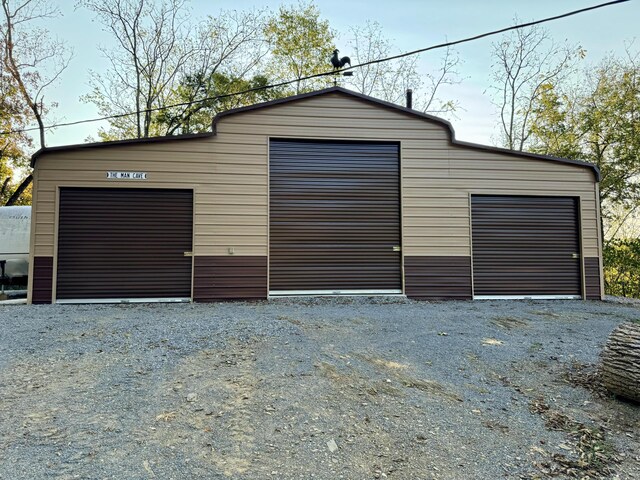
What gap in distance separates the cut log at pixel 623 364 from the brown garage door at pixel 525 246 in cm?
459

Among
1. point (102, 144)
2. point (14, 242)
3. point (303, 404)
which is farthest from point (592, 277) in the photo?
point (14, 242)

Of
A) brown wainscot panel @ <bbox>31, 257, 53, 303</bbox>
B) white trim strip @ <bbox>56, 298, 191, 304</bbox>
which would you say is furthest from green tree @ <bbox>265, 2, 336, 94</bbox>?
brown wainscot panel @ <bbox>31, 257, 53, 303</bbox>

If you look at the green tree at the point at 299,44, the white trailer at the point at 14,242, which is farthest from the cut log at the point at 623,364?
the green tree at the point at 299,44

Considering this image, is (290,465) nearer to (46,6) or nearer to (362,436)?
(362,436)

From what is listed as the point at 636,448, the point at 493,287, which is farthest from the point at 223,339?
the point at 493,287

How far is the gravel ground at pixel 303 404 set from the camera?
2074 mm

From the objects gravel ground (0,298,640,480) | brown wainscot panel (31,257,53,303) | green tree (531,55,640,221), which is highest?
green tree (531,55,640,221)

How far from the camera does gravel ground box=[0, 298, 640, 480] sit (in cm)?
207

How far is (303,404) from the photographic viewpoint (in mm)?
2654

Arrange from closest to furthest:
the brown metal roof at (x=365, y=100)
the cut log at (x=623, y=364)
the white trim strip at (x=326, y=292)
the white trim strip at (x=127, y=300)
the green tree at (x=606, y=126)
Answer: the cut log at (x=623, y=364), the white trim strip at (x=127, y=300), the brown metal roof at (x=365, y=100), the white trim strip at (x=326, y=292), the green tree at (x=606, y=126)

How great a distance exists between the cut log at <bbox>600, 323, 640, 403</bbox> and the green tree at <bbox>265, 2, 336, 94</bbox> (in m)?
15.1

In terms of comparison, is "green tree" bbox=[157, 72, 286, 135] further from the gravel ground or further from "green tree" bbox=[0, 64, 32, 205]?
the gravel ground

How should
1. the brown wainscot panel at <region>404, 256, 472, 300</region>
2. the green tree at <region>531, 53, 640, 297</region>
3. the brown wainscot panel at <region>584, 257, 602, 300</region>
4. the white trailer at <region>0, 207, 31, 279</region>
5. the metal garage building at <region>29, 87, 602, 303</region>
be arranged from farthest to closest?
1. the green tree at <region>531, 53, 640, 297</region>
2. the white trailer at <region>0, 207, 31, 279</region>
3. the brown wainscot panel at <region>584, 257, 602, 300</region>
4. the brown wainscot panel at <region>404, 256, 472, 300</region>
5. the metal garage building at <region>29, 87, 602, 303</region>

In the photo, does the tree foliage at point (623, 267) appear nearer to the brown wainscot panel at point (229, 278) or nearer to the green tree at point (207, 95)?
the brown wainscot panel at point (229, 278)
